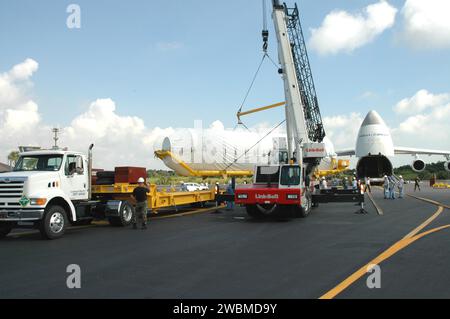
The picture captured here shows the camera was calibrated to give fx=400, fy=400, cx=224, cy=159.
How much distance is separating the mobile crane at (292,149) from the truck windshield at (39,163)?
6326 mm

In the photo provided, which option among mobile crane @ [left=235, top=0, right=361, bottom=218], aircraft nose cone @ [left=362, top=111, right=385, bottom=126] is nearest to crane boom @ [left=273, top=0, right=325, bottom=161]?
mobile crane @ [left=235, top=0, right=361, bottom=218]

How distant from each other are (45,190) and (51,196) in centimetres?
24

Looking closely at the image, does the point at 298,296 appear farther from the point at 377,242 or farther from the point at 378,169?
the point at 378,169

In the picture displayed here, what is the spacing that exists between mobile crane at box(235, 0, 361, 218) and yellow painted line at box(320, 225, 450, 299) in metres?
4.72

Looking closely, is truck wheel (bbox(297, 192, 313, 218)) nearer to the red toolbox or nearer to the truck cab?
the red toolbox

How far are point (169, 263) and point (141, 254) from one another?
1.18 m

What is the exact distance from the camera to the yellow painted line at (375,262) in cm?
553

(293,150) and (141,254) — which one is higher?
(293,150)

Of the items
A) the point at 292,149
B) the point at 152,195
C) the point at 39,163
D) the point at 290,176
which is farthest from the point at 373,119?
the point at 39,163

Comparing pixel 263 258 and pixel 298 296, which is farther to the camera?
pixel 263 258

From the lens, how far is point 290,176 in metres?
15.1

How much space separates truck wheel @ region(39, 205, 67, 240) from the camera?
1054cm
